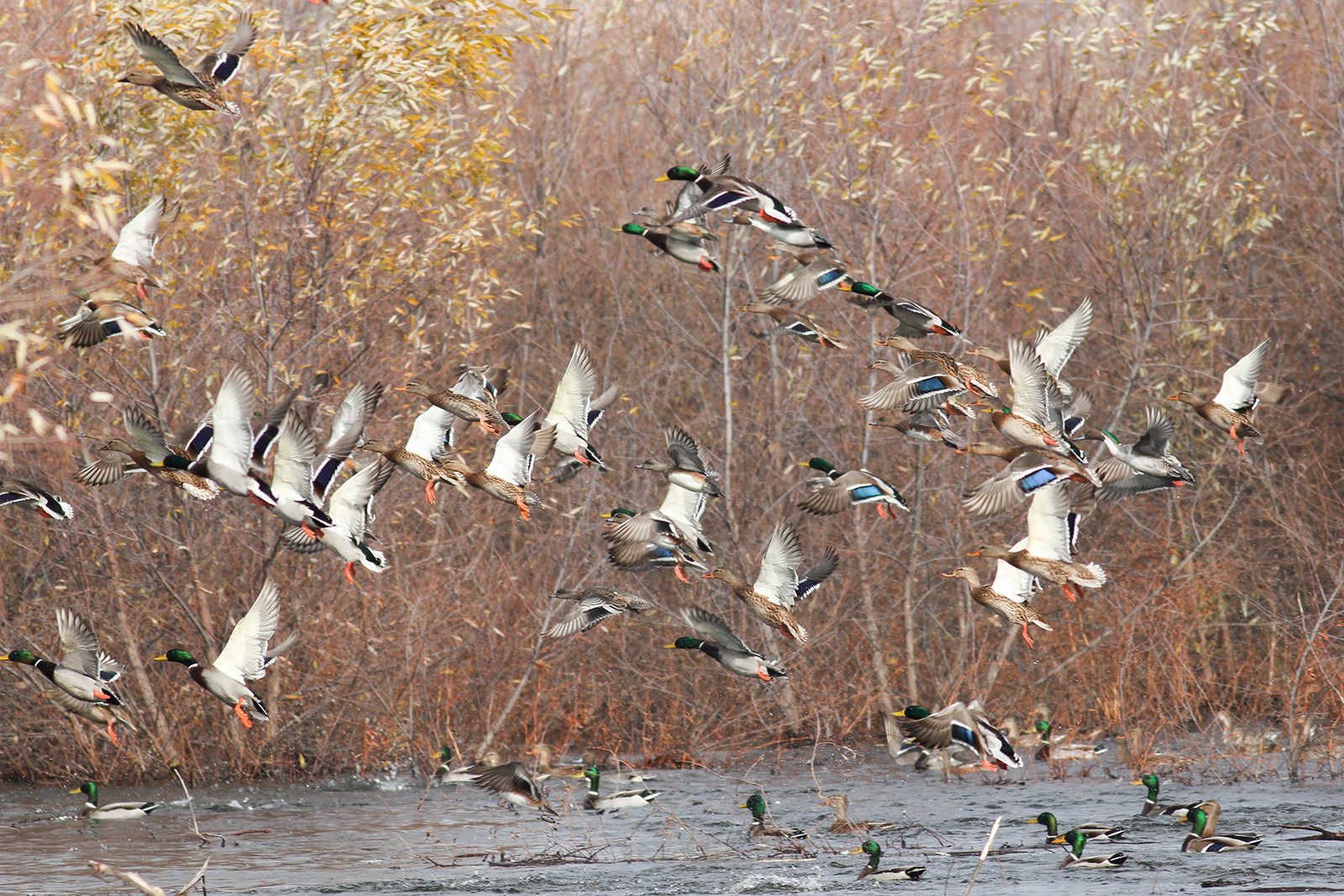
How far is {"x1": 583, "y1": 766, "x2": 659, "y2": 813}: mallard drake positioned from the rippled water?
13cm

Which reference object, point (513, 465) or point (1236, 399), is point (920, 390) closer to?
point (1236, 399)

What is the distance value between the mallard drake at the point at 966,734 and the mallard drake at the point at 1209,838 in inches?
58.9

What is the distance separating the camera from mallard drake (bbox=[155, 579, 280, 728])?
38.4 ft

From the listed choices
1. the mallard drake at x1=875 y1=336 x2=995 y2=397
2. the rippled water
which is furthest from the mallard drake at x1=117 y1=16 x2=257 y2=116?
the rippled water

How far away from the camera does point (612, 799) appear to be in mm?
13109

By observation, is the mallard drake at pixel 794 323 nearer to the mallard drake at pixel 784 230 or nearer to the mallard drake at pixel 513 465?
the mallard drake at pixel 784 230

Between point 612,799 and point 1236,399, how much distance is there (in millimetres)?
5751

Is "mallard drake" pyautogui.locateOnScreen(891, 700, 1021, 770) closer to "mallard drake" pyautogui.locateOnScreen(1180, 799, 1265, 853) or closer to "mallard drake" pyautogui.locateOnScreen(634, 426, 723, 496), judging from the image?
"mallard drake" pyautogui.locateOnScreen(1180, 799, 1265, 853)

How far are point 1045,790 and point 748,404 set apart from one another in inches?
210

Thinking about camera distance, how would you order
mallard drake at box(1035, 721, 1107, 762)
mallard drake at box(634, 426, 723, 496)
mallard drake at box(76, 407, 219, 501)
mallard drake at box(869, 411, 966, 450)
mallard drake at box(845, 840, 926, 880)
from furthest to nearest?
mallard drake at box(1035, 721, 1107, 762)
mallard drake at box(634, 426, 723, 496)
mallard drake at box(869, 411, 966, 450)
mallard drake at box(845, 840, 926, 880)
mallard drake at box(76, 407, 219, 501)

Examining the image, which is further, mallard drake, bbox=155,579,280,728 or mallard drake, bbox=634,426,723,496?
mallard drake, bbox=634,426,723,496

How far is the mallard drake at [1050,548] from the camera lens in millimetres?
10617

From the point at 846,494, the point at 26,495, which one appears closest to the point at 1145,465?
the point at 846,494

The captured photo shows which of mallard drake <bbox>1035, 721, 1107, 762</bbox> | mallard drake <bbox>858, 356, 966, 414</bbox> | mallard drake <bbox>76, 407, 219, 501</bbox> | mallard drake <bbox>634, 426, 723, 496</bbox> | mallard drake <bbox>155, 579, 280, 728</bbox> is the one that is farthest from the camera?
mallard drake <bbox>1035, 721, 1107, 762</bbox>
